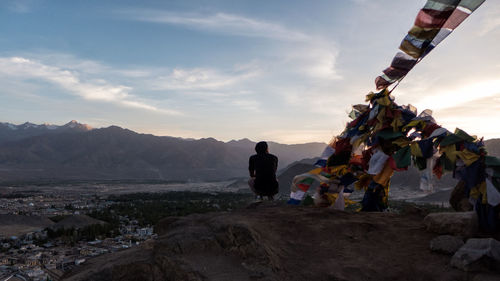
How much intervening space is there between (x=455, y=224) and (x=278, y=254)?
2.22m

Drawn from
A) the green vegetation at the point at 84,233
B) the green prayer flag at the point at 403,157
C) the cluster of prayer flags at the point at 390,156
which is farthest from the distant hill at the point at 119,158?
the green prayer flag at the point at 403,157

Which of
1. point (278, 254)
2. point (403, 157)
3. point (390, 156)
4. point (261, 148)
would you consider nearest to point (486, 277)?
point (278, 254)

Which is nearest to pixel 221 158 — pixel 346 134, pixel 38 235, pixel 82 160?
pixel 82 160

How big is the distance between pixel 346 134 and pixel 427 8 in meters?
2.51

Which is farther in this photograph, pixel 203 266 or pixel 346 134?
pixel 346 134

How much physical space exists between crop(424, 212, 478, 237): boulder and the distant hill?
108 m

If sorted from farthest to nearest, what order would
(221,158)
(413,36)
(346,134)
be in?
1. (221,158)
2. (346,134)
3. (413,36)

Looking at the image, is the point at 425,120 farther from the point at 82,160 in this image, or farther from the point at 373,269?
the point at 82,160

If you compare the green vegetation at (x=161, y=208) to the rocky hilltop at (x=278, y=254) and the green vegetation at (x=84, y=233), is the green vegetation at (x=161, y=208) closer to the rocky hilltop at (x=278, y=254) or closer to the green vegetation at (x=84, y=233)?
the green vegetation at (x=84, y=233)

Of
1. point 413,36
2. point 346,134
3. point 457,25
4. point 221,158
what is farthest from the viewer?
point 221,158

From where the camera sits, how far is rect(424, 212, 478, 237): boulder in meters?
3.98

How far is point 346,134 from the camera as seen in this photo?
6.56m

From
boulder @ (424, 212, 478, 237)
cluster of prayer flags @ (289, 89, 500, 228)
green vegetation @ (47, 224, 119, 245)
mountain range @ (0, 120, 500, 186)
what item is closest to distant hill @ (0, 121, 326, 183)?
mountain range @ (0, 120, 500, 186)

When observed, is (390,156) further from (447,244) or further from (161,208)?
(161,208)
